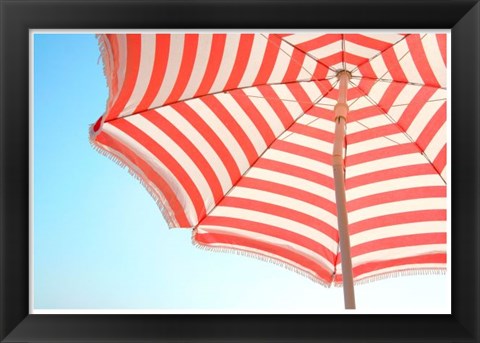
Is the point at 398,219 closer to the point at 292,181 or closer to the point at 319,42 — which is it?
the point at 292,181

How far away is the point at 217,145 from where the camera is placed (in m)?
2.75

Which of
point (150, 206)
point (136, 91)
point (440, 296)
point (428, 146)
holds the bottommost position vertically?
point (440, 296)

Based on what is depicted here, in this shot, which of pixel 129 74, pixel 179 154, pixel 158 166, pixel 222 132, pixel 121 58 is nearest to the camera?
pixel 121 58

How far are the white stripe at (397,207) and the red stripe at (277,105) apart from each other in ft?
2.10

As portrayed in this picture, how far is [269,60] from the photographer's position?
8.39ft

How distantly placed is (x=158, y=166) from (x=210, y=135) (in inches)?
13.6

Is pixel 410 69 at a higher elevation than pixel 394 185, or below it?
higher

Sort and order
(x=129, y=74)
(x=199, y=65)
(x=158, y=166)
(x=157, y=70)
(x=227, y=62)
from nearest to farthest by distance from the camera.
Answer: (x=129, y=74) < (x=157, y=70) < (x=199, y=65) < (x=227, y=62) < (x=158, y=166)

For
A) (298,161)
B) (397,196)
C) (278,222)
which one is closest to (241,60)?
(298,161)

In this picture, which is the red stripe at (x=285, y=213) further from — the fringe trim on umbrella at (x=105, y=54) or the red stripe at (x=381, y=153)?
the fringe trim on umbrella at (x=105, y=54)

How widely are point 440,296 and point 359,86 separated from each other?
1758 mm

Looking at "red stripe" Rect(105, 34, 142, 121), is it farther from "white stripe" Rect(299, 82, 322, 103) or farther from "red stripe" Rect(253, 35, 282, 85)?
"white stripe" Rect(299, 82, 322, 103)

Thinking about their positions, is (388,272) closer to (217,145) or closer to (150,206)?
(217,145)
